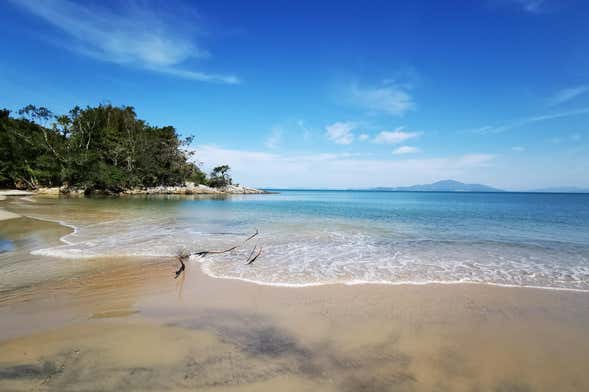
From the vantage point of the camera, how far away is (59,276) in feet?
19.2

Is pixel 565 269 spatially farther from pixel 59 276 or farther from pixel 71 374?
pixel 59 276

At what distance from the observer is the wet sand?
106 inches

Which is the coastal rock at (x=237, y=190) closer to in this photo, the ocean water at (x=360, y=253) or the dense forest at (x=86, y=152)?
the dense forest at (x=86, y=152)

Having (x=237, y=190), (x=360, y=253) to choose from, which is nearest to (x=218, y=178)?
(x=237, y=190)

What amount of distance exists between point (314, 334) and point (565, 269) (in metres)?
7.78

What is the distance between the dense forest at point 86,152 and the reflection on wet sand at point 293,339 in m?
50.7

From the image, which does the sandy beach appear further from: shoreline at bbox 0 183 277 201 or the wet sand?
shoreline at bbox 0 183 277 201

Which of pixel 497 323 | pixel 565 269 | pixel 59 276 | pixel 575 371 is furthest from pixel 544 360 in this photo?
pixel 59 276

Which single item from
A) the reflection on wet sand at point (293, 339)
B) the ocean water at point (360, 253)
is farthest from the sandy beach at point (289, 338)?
the ocean water at point (360, 253)

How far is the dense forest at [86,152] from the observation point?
145ft

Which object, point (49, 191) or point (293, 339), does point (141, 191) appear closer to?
point (49, 191)

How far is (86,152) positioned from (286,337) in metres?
56.8

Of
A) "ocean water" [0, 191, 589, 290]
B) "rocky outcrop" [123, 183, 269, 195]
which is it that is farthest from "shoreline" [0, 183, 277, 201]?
"ocean water" [0, 191, 589, 290]

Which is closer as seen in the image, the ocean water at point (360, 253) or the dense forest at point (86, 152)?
the ocean water at point (360, 253)
